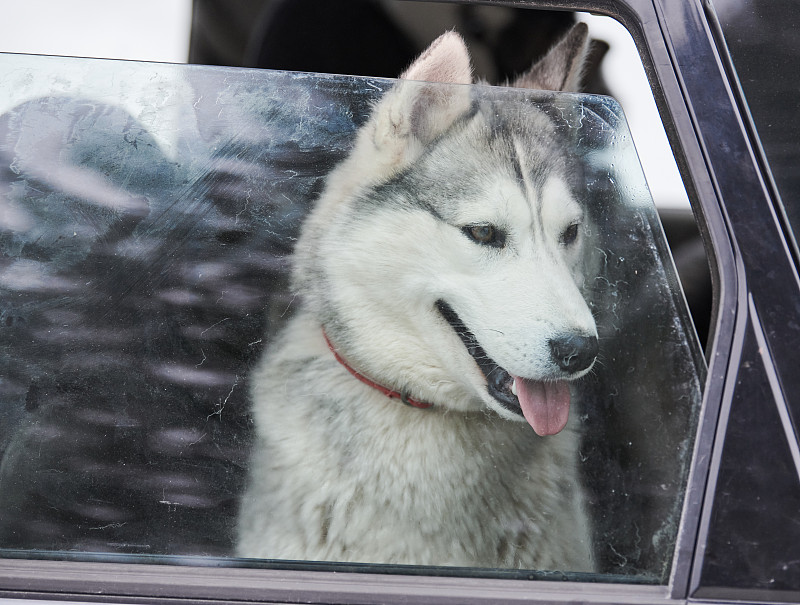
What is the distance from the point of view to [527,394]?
141 centimetres

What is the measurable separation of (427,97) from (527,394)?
0.67 m

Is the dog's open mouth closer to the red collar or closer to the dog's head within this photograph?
the dog's head

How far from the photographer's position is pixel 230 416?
1.28 m

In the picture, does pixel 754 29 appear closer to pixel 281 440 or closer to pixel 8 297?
pixel 281 440

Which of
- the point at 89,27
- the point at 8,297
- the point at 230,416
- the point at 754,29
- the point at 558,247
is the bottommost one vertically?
the point at 230,416

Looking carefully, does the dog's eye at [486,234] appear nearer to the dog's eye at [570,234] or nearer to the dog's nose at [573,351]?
the dog's eye at [570,234]

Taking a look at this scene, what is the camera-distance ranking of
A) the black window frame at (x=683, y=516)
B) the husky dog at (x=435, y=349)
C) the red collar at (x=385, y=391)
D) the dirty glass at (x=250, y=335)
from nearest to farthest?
the black window frame at (x=683, y=516) → the dirty glass at (x=250, y=335) → the husky dog at (x=435, y=349) → the red collar at (x=385, y=391)

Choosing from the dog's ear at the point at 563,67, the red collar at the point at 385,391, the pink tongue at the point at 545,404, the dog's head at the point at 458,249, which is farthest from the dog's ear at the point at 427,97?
the pink tongue at the point at 545,404

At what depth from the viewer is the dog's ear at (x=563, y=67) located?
1451 mm

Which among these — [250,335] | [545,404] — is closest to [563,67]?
[545,404]

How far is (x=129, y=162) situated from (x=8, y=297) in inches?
13.8

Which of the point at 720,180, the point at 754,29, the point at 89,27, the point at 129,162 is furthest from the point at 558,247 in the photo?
the point at 89,27

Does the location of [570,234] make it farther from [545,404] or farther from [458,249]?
[545,404]

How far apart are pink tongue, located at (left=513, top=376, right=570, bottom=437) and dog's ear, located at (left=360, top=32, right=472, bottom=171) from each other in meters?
0.60
